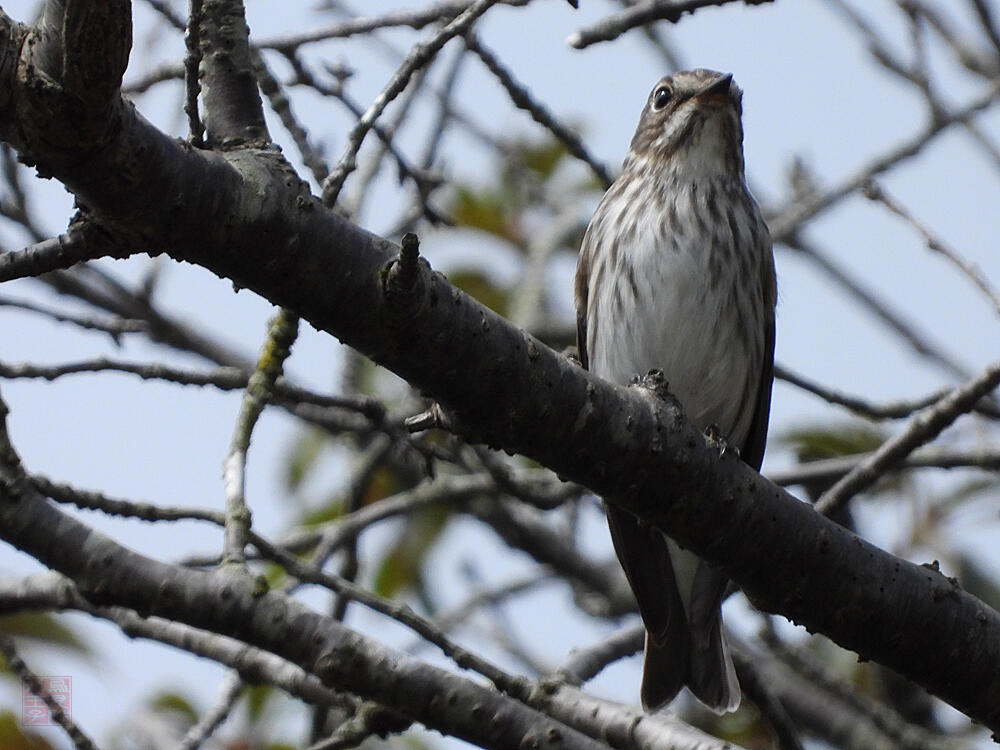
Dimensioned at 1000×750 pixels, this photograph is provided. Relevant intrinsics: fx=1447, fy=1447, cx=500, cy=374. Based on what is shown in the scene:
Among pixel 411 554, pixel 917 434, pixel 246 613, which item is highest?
pixel 411 554

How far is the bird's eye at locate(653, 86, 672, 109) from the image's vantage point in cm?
637

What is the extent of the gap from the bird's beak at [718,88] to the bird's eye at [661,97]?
12.3 inches

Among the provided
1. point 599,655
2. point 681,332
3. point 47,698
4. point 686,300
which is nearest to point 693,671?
point 599,655

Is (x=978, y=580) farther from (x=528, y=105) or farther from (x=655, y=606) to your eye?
(x=528, y=105)

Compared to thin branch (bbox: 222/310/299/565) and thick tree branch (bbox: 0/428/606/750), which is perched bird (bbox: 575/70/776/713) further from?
thin branch (bbox: 222/310/299/565)

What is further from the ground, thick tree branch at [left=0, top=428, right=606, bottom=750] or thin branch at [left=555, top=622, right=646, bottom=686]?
thin branch at [left=555, top=622, right=646, bottom=686]

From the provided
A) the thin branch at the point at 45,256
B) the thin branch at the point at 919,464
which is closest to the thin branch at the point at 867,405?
the thin branch at the point at 919,464

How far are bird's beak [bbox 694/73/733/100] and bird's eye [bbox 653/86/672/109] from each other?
312 mm

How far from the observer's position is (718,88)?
6000 mm

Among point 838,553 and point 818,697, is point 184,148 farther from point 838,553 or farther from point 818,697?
point 818,697

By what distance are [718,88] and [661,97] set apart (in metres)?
0.45

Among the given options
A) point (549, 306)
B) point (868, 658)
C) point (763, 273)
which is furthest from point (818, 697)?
point (868, 658)

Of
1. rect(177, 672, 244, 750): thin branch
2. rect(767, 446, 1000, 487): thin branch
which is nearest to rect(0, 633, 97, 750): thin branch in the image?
rect(177, 672, 244, 750): thin branch

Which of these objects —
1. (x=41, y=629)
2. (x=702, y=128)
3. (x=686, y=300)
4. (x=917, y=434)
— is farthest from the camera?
(x=702, y=128)
